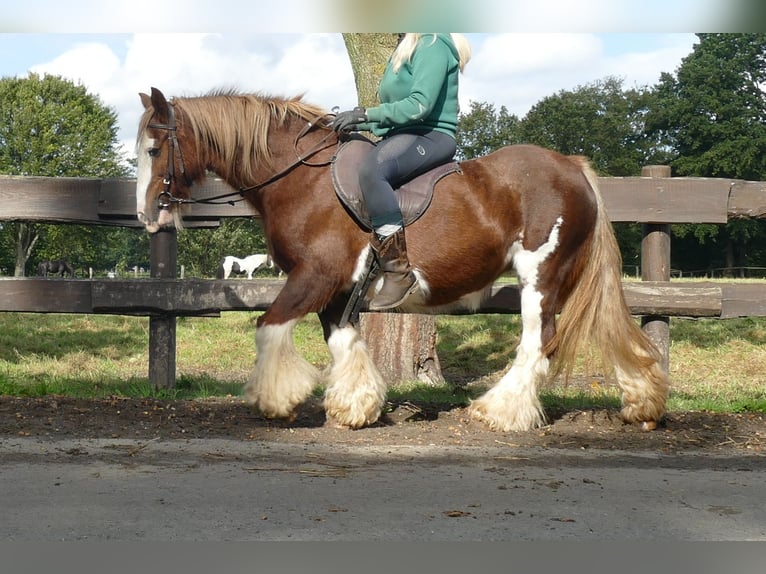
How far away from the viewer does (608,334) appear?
595 cm

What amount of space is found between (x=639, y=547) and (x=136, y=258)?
5999cm

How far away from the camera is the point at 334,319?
5941 mm

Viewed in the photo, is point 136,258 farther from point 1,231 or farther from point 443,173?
point 443,173

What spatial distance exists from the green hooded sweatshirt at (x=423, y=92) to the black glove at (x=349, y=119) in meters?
0.07

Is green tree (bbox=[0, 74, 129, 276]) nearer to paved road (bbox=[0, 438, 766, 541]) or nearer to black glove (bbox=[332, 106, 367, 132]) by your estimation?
black glove (bbox=[332, 106, 367, 132])

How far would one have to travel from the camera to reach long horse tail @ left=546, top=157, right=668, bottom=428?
591 centimetres

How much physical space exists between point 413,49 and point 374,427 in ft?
8.56

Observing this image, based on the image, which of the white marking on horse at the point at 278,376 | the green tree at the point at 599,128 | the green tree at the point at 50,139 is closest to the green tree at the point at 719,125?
the green tree at the point at 599,128

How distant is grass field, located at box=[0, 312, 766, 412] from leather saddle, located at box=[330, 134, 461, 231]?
220 cm

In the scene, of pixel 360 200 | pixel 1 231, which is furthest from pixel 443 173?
pixel 1 231

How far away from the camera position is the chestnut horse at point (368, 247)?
18.4ft

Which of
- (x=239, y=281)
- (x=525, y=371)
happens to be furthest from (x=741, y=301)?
(x=239, y=281)

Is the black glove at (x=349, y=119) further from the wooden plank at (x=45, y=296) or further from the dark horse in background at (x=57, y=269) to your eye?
the dark horse in background at (x=57, y=269)

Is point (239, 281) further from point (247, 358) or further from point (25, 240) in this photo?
point (25, 240)
